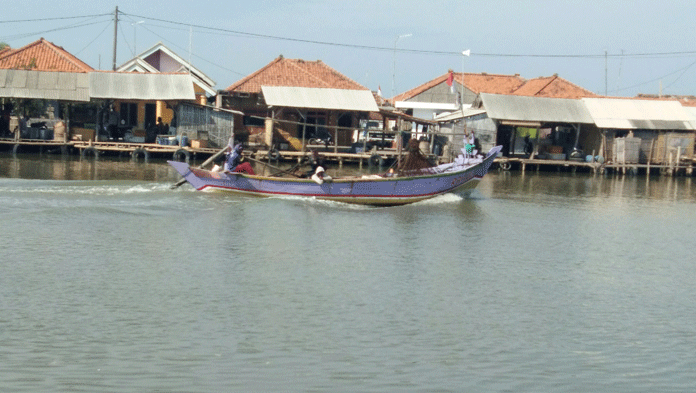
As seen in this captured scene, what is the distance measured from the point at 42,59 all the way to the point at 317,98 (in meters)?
13.6

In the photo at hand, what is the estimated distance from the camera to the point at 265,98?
118 feet

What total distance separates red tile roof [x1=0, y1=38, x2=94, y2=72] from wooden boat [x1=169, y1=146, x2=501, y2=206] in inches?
764

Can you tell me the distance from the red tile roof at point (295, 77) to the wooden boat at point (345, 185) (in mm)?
17734

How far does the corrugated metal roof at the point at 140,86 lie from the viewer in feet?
114

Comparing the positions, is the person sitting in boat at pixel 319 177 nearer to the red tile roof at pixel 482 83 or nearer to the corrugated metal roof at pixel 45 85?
the corrugated metal roof at pixel 45 85

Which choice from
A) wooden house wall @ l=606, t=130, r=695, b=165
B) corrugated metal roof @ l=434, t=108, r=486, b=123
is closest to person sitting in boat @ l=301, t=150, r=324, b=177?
corrugated metal roof @ l=434, t=108, r=486, b=123

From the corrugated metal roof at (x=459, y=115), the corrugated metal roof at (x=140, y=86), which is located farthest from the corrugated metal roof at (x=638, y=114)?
the corrugated metal roof at (x=140, y=86)

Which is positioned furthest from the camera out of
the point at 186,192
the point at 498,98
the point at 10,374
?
the point at 498,98

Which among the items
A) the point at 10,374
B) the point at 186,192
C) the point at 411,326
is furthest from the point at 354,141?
the point at 10,374

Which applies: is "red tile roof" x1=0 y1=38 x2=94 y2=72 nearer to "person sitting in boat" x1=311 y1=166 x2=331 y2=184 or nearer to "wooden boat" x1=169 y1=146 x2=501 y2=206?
"wooden boat" x1=169 y1=146 x2=501 y2=206

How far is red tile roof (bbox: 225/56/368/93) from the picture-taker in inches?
1532

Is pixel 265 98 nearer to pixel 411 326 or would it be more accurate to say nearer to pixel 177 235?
pixel 177 235

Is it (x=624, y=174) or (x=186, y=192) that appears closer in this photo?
(x=186, y=192)

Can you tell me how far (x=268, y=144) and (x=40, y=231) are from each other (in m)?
21.0
